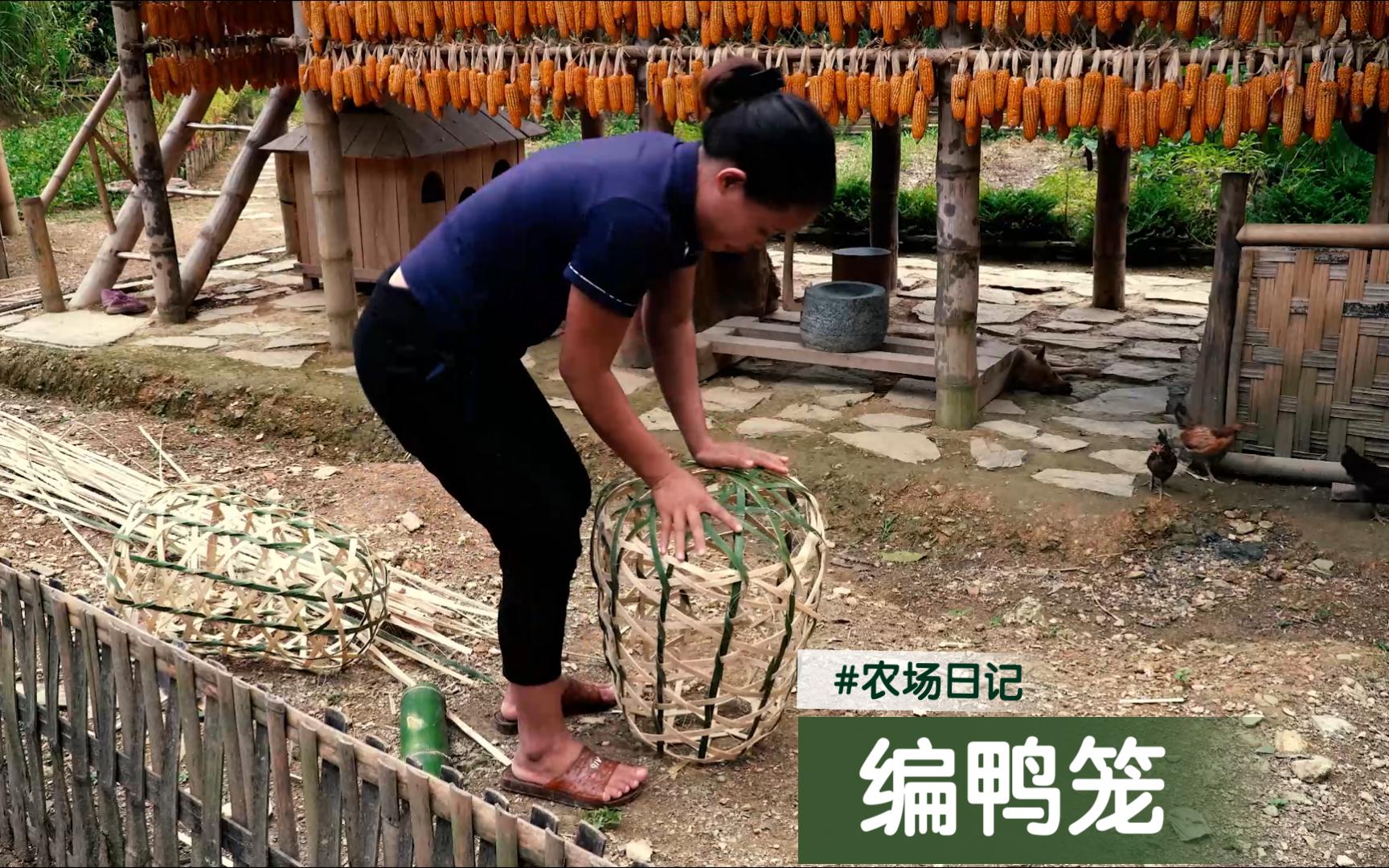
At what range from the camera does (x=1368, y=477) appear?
17.9 ft

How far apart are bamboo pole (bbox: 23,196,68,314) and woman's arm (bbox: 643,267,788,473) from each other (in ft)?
23.2

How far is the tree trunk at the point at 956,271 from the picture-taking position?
21.0 ft

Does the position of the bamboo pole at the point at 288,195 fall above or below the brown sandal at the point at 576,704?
above

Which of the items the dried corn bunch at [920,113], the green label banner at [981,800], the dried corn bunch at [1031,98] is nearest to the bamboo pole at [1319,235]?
the dried corn bunch at [1031,98]

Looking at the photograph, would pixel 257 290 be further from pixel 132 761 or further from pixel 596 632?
pixel 132 761

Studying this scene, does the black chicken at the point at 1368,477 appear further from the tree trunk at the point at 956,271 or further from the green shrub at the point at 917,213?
the green shrub at the point at 917,213

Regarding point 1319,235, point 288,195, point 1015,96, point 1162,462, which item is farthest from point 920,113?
point 288,195

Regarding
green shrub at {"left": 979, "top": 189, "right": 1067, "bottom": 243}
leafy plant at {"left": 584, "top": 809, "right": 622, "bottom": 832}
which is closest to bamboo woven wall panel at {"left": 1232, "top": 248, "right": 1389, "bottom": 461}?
leafy plant at {"left": 584, "top": 809, "right": 622, "bottom": 832}

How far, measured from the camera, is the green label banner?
326 centimetres

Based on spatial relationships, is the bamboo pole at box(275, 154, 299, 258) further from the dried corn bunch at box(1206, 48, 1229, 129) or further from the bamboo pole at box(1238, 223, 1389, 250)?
the bamboo pole at box(1238, 223, 1389, 250)

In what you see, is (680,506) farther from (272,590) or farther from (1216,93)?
(1216,93)

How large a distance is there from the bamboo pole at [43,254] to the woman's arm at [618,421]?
291 inches

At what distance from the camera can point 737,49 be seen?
634 cm

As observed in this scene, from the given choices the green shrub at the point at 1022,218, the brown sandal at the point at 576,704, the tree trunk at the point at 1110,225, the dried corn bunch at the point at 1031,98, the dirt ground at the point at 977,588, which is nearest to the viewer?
the dirt ground at the point at 977,588
